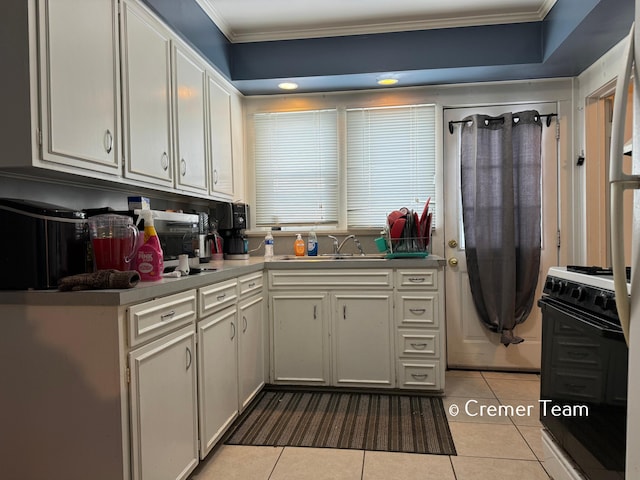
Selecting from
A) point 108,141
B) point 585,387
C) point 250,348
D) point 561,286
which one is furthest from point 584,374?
point 108,141

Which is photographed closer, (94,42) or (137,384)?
(137,384)

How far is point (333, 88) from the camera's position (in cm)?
354

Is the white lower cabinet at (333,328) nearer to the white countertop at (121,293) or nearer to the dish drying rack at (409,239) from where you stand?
the dish drying rack at (409,239)

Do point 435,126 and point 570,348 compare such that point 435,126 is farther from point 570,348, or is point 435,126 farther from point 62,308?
point 62,308

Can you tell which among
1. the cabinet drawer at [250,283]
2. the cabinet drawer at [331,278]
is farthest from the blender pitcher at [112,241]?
the cabinet drawer at [331,278]

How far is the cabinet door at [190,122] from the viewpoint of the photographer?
8.25 feet

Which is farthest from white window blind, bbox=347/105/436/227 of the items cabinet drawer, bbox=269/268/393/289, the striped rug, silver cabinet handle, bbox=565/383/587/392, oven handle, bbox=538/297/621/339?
silver cabinet handle, bbox=565/383/587/392

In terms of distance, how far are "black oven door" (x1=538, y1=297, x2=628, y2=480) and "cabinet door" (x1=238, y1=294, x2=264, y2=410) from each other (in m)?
1.59

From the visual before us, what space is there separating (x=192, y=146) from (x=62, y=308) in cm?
144

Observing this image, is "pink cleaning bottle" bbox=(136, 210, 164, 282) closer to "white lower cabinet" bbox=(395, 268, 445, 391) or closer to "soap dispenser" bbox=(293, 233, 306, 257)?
"white lower cabinet" bbox=(395, 268, 445, 391)

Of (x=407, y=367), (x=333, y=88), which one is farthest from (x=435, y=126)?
(x=407, y=367)

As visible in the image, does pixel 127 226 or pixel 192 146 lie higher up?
pixel 192 146

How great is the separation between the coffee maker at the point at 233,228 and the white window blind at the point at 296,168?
376mm

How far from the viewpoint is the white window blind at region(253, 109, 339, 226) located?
144 inches
